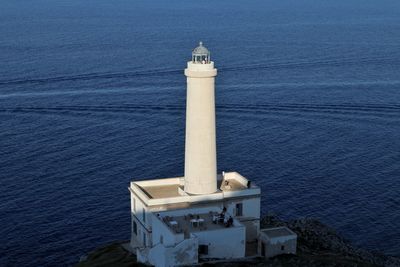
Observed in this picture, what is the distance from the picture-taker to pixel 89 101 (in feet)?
333

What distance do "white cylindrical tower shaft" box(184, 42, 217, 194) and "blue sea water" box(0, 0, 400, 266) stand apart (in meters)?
16.2

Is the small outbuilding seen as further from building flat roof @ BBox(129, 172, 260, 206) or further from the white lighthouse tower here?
building flat roof @ BBox(129, 172, 260, 206)

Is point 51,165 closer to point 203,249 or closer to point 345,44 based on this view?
point 203,249

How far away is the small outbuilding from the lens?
44719 mm

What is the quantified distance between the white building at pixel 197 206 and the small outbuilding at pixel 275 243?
1066 millimetres

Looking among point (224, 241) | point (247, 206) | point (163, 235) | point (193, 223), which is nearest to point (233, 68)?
point (247, 206)

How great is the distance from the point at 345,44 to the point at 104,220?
109m

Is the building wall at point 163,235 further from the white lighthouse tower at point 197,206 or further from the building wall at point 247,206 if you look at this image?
the building wall at point 247,206

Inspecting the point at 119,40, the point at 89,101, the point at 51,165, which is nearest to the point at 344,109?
the point at 89,101

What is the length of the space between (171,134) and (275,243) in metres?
44.2

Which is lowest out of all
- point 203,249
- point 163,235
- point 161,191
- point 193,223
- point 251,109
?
point 203,249

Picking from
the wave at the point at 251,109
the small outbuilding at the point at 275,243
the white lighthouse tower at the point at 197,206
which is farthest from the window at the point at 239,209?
the wave at the point at 251,109

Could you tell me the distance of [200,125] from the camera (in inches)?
1757

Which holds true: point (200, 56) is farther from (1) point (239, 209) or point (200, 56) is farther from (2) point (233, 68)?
(2) point (233, 68)
